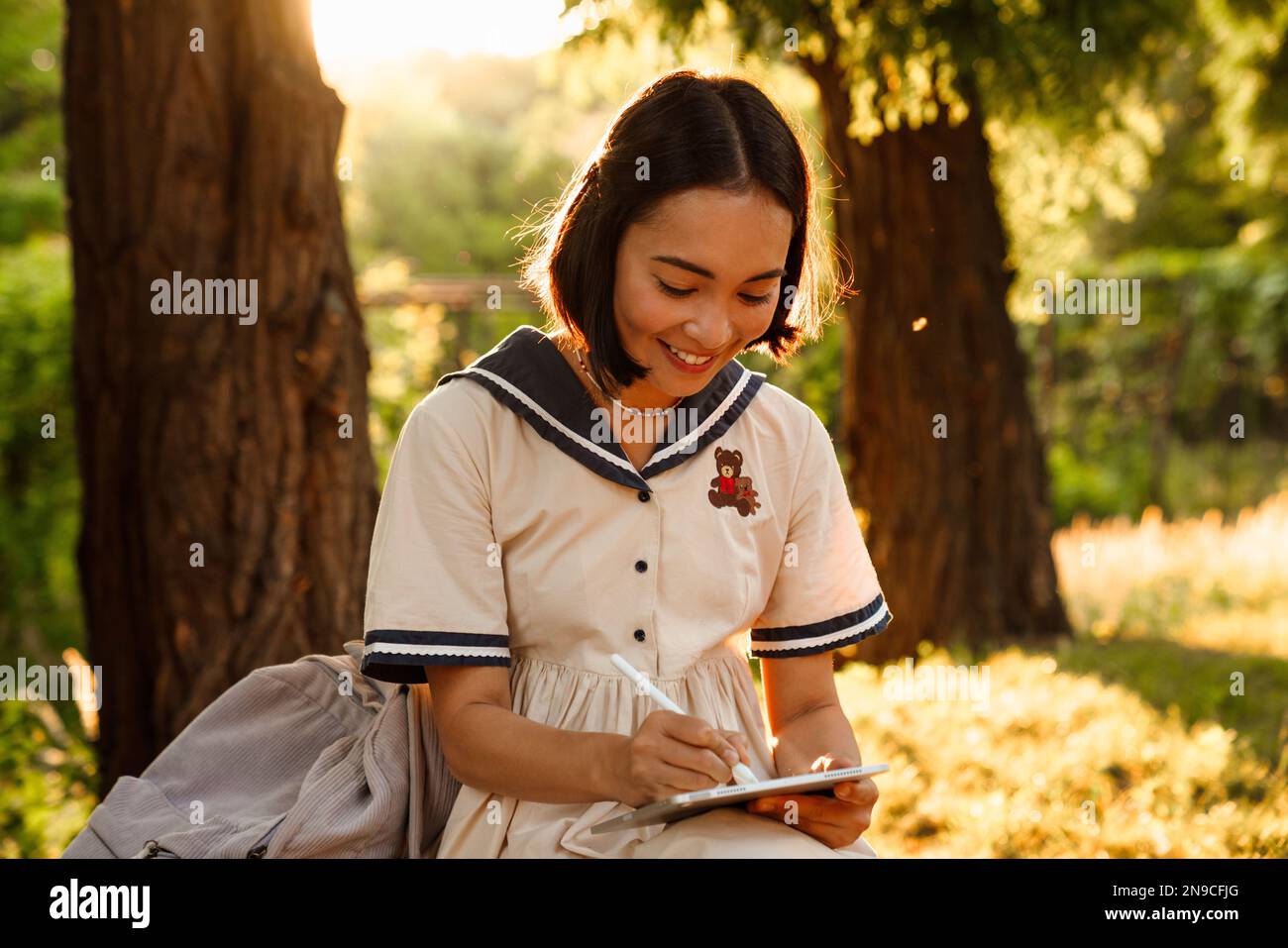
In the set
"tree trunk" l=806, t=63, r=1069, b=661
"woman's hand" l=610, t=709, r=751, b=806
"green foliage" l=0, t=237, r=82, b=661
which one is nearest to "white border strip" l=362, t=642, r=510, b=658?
"woman's hand" l=610, t=709, r=751, b=806

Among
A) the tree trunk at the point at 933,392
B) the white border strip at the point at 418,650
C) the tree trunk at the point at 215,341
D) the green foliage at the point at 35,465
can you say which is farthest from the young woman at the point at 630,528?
the green foliage at the point at 35,465

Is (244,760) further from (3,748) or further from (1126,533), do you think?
(1126,533)

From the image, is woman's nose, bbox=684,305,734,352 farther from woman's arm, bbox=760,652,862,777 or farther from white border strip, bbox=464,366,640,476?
woman's arm, bbox=760,652,862,777

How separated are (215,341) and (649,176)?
6.29 ft

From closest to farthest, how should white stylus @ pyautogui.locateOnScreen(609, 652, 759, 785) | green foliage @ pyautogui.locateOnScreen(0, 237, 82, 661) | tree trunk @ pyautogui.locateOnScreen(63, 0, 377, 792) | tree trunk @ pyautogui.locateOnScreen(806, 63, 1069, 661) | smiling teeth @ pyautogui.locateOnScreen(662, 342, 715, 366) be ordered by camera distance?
white stylus @ pyautogui.locateOnScreen(609, 652, 759, 785) < smiling teeth @ pyautogui.locateOnScreen(662, 342, 715, 366) < tree trunk @ pyautogui.locateOnScreen(63, 0, 377, 792) < tree trunk @ pyautogui.locateOnScreen(806, 63, 1069, 661) < green foliage @ pyautogui.locateOnScreen(0, 237, 82, 661)

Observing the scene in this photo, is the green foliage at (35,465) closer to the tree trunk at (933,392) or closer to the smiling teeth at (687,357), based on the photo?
the tree trunk at (933,392)

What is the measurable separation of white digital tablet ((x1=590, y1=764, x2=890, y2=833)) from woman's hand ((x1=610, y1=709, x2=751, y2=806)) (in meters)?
0.02

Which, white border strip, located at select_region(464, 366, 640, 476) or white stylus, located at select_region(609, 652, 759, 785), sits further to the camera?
white border strip, located at select_region(464, 366, 640, 476)

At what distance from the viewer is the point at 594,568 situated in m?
2.15

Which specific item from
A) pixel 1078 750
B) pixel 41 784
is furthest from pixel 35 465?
pixel 1078 750

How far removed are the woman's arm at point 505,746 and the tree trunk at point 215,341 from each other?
167cm

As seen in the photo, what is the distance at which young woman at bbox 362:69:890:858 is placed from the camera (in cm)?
204

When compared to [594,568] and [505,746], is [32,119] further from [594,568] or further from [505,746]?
[505,746]
